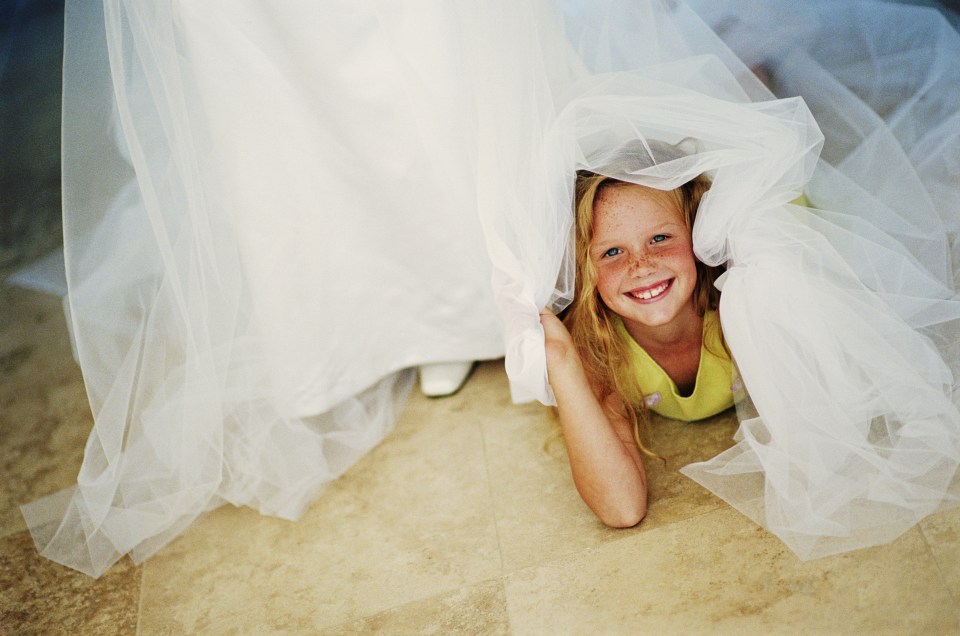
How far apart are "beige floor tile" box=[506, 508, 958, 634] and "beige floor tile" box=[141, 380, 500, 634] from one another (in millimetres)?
117

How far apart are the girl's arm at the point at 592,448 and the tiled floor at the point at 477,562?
0.12 ft

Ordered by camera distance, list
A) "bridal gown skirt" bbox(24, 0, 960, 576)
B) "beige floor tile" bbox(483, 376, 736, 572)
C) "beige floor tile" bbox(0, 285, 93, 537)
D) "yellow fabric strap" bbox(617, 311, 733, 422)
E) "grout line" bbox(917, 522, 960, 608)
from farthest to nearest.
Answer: "beige floor tile" bbox(0, 285, 93, 537) → "yellow fabric strap" bbox(617, 311, 733, 422) → "beige floor tile" bbox(483, 376, 736, 572) → "bridal gown skirt" bbox(24, 0, 960, 576) → "grout line" bbox(917, 522, 960, 608)

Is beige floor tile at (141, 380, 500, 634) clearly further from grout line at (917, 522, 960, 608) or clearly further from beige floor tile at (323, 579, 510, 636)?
grout line at (917, 522, 960, 608)

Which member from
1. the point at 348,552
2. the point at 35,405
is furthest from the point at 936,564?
the point at 35,405

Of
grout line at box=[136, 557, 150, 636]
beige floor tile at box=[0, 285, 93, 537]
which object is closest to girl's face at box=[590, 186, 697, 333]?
grout line at box=[136, 557, 150, 636]

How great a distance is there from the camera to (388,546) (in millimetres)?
1284

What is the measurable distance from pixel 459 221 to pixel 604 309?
27cm

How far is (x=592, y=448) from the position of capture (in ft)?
3.94

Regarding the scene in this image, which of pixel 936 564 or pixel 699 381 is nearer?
pixel 936 564

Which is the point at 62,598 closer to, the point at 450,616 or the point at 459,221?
the point at 450,616

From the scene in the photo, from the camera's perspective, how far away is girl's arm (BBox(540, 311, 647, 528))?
118 centimetres

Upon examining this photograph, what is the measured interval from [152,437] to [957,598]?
1116 mm

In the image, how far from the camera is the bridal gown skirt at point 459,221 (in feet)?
3.57

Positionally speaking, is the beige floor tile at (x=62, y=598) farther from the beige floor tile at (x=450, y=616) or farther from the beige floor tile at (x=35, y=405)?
the beige floor tile at (x=450, y=616)
